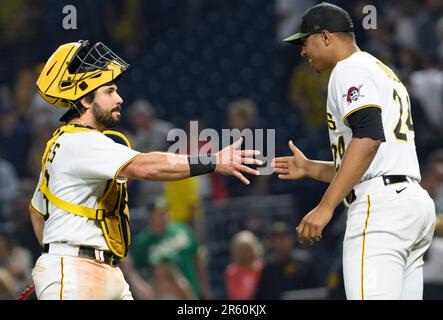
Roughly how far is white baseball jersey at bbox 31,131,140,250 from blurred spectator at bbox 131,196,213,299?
4.67 m

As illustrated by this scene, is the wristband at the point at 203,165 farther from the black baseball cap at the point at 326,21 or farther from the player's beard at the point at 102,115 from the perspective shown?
the black baseball cap at the point at 326,21

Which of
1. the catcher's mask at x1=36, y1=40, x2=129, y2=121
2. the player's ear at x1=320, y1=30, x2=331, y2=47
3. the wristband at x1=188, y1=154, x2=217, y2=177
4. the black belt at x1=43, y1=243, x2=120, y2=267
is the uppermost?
the player's ear at x1=320, y1=30, x2=331, y2=47

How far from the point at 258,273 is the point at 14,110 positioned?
4.61 metres

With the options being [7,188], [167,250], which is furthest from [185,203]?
[7,188]

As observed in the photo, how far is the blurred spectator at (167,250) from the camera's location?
31.7 feet

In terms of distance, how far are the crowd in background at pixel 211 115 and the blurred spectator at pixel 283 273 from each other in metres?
0.01

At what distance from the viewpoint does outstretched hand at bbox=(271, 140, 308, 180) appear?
5.41 metres

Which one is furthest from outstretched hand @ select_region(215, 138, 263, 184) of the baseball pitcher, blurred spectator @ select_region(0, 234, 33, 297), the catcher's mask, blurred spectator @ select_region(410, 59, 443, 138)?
blurred spectator @ select_region(410, 59, 443, 138)

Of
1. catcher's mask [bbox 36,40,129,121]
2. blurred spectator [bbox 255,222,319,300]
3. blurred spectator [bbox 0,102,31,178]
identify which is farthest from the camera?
blurred spectator [bbox 0,102,31,178]

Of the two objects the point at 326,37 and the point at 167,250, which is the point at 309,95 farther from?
the point at 326,37

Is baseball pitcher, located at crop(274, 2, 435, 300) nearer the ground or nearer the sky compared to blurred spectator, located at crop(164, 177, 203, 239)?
nearer the sky

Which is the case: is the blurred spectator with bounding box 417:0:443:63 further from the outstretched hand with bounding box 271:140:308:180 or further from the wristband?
the wristband

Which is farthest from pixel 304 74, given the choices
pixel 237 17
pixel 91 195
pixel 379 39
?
pixel 91 195
